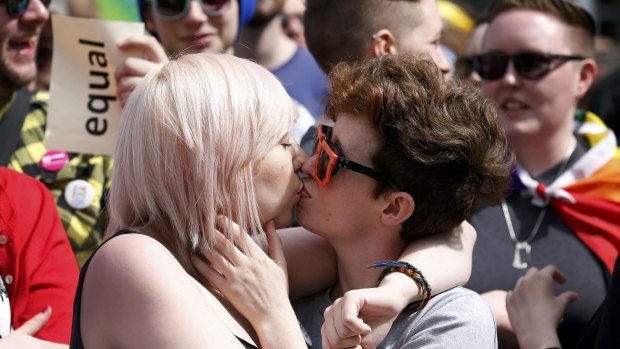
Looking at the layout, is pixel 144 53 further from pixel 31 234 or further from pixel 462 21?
pixel 462 21

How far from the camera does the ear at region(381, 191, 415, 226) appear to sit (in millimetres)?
2588

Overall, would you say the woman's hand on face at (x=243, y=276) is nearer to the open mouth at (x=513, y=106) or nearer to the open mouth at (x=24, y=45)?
the open mouth at (x=24, y=45)

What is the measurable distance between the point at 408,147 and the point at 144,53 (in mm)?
1357

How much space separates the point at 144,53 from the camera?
3.51m

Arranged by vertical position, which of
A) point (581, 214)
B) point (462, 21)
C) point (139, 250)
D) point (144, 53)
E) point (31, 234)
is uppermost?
point (139, 250)

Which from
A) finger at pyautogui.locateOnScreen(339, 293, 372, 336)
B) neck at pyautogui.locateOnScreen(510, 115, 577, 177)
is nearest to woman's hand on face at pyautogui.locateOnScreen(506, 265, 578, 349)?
neck at pyautogui.locateOnScreen(510, 115, 577, 177)

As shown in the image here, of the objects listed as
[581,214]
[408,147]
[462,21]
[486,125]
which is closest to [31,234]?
[408,147]

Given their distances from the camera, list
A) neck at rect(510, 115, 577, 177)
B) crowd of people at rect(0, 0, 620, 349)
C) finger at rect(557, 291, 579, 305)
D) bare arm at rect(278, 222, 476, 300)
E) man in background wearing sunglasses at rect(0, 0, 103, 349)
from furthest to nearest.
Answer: neck at rect(510, 115, 577, 177)
finger at rect(557, 291, 579, 305)
man in background wearing sunglasses at rect(0, 0, 103, 349)
bare arm at rect(278, 222, 476, 300)
crowd of people at rect(0, 0, 620, 349)

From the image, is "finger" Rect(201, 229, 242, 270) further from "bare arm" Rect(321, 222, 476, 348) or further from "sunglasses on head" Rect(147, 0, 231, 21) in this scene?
"sunglasses on head" Rect(147, 0, 231, 21)

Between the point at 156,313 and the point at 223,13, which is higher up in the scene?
the point at 156,313

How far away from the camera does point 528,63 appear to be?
4242mm

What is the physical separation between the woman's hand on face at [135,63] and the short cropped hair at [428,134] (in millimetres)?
993

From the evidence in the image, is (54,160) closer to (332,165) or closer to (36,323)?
(36,323)

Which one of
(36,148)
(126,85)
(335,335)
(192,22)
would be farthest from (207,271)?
(192,22)
